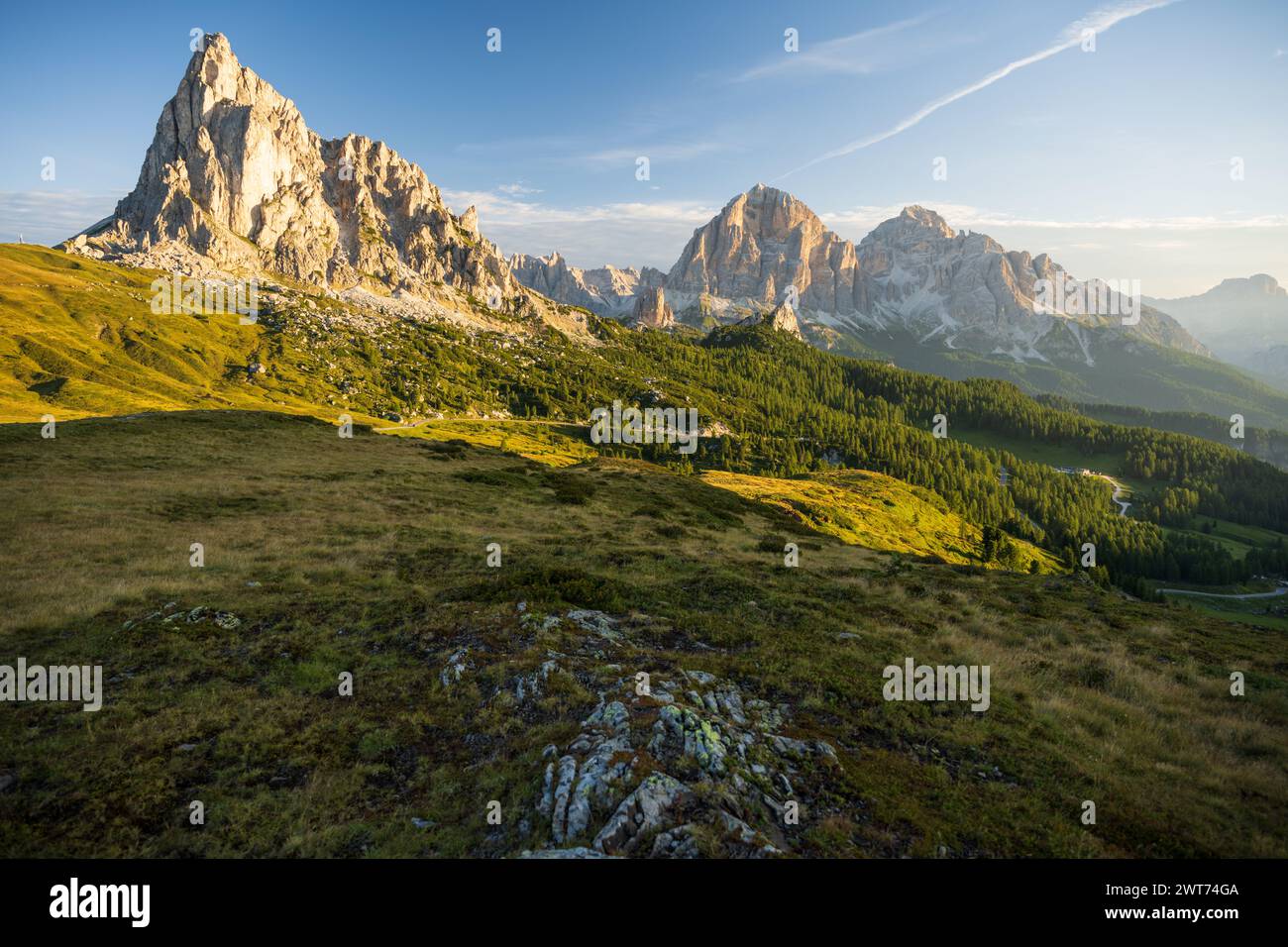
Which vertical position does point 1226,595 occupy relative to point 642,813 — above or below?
below

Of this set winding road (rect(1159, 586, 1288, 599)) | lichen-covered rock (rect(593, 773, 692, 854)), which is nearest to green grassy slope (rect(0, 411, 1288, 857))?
lichen-covered rock (rect(593, 773, 692, 854))

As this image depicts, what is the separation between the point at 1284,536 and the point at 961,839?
273 meters

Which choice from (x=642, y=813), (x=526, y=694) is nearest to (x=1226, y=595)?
(x=526, y=694)

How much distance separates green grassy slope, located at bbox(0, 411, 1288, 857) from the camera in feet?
31.7

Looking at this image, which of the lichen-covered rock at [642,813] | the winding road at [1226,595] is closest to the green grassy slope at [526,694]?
the lichen-covered rock at [642,813]

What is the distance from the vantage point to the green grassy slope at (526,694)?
9.65 m

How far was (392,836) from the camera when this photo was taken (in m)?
9.13

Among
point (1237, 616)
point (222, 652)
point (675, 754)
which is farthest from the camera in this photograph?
point (1237, 616)

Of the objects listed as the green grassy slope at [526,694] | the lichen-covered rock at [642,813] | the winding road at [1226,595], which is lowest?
the winding road at [1226,595]

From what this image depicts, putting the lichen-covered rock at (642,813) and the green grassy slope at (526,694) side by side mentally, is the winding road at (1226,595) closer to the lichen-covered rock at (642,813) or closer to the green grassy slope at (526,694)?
the green grassy slope at (526,694)

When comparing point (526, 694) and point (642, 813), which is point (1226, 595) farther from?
point (642, 813)

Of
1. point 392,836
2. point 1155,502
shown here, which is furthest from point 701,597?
point 1155,502

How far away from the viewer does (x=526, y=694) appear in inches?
540
